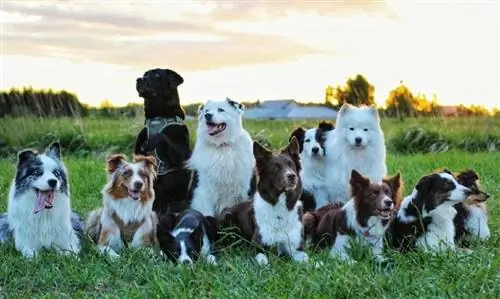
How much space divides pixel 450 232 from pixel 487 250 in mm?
375

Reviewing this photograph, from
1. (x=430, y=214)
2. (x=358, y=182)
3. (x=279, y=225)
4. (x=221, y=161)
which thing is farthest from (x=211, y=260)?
(x=430, y=214)

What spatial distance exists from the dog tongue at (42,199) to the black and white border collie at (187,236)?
105 cm

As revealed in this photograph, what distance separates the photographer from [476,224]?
8109 mm

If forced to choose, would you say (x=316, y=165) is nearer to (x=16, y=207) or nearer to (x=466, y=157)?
(x=16, y=207)

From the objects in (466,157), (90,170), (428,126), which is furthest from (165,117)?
(428,126)

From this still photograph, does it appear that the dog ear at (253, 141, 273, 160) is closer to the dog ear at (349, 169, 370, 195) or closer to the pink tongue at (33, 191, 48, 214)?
the dog ear at (349, 169, 370, 195)

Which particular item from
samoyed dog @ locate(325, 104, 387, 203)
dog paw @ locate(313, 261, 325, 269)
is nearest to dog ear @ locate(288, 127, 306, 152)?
samoyed dog @ locate(325, 104, 387, 203)

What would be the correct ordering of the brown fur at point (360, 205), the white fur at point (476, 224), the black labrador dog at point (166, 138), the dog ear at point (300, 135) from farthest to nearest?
1. the dog ear at point (300, 135)
2. the black labrador dog at point (166, 138)
3. the white fur at point (476, 224)
4. the brown fur at point (360, 205)

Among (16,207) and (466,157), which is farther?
(466,157)

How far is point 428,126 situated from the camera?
64.7 ft

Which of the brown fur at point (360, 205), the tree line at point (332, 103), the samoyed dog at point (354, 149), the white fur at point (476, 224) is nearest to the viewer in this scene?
the brown fur at point (360, 205)

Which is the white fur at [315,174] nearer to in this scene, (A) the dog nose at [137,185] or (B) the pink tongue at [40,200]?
(A) the dog nose at [137,185]

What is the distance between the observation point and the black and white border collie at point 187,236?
7.17 m

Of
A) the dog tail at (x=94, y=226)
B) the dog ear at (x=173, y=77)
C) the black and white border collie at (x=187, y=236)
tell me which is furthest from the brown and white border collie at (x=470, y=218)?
the dog tail at (x=94, y=226)
